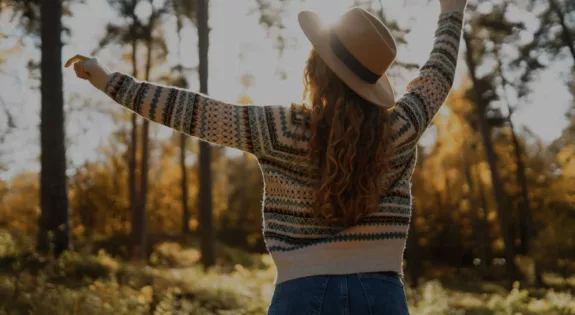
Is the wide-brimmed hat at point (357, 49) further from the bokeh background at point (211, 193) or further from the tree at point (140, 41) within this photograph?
the tree at point (140, 41)

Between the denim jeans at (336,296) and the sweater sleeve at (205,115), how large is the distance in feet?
1.47

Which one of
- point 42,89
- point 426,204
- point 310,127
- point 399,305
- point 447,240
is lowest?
point 447,240

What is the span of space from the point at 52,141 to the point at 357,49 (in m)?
7.94

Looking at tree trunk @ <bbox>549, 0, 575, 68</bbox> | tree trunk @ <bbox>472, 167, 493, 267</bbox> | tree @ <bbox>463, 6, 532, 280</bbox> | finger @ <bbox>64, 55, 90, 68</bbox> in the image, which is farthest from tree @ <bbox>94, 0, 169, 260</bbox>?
tree trunk @ <bbox>472, 167, 493, 267</bbox>

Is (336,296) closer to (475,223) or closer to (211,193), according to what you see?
(211,193)

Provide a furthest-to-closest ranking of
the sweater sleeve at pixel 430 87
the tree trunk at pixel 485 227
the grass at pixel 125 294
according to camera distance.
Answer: the tree trunk at pixel 485 227, the grass at pixel 125 294, the sweater sleeve at pixel 430 87

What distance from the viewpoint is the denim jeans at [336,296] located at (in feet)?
5.54

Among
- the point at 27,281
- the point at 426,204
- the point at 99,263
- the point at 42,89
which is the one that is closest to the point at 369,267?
the point at 27,281

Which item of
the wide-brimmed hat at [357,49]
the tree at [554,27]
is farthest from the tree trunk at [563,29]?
the wide-brimmed hat at [357,49]

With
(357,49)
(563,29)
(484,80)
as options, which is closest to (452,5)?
(357,49)

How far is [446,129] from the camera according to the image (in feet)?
95.0

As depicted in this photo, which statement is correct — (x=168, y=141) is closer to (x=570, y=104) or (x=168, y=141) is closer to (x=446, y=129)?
(x=446, y=129)

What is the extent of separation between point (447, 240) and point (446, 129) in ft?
21.4

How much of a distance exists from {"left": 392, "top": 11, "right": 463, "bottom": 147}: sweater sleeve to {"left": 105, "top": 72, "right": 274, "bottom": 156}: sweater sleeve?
48cm
